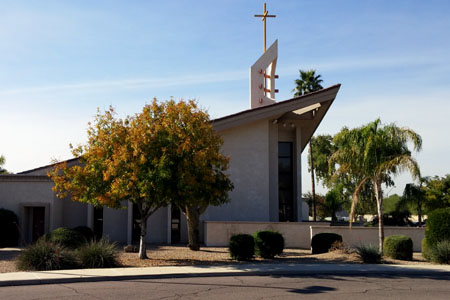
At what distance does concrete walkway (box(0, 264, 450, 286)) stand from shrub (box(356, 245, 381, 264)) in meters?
0.85

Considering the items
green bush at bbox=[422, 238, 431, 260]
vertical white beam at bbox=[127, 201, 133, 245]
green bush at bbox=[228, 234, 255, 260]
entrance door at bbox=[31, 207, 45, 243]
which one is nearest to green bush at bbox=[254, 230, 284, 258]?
green bush at bbox=[228, 234, 255, 260]

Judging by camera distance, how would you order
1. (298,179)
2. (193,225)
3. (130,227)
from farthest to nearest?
(298,179), (130,227), (193,225)

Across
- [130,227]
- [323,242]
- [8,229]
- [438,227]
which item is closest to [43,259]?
[8,229]

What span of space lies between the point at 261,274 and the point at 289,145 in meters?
15.5

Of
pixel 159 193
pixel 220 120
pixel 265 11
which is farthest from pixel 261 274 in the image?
pixel 265 11

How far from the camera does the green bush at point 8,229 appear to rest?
958 inches

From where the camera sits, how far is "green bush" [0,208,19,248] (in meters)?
24.3

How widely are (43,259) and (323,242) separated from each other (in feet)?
40.8

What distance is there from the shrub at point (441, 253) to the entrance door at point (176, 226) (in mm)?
13684

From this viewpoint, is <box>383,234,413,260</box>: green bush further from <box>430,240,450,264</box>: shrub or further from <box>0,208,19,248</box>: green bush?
<box>0,208,19,248</box>: green bush

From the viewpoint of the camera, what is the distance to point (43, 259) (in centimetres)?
1596

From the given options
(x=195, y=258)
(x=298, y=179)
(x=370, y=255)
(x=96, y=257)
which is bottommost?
(x=195, y=258)

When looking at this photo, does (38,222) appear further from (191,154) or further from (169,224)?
(191,154)

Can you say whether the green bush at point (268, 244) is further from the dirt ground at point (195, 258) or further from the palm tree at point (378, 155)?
the palm tree at point (378, 155)
